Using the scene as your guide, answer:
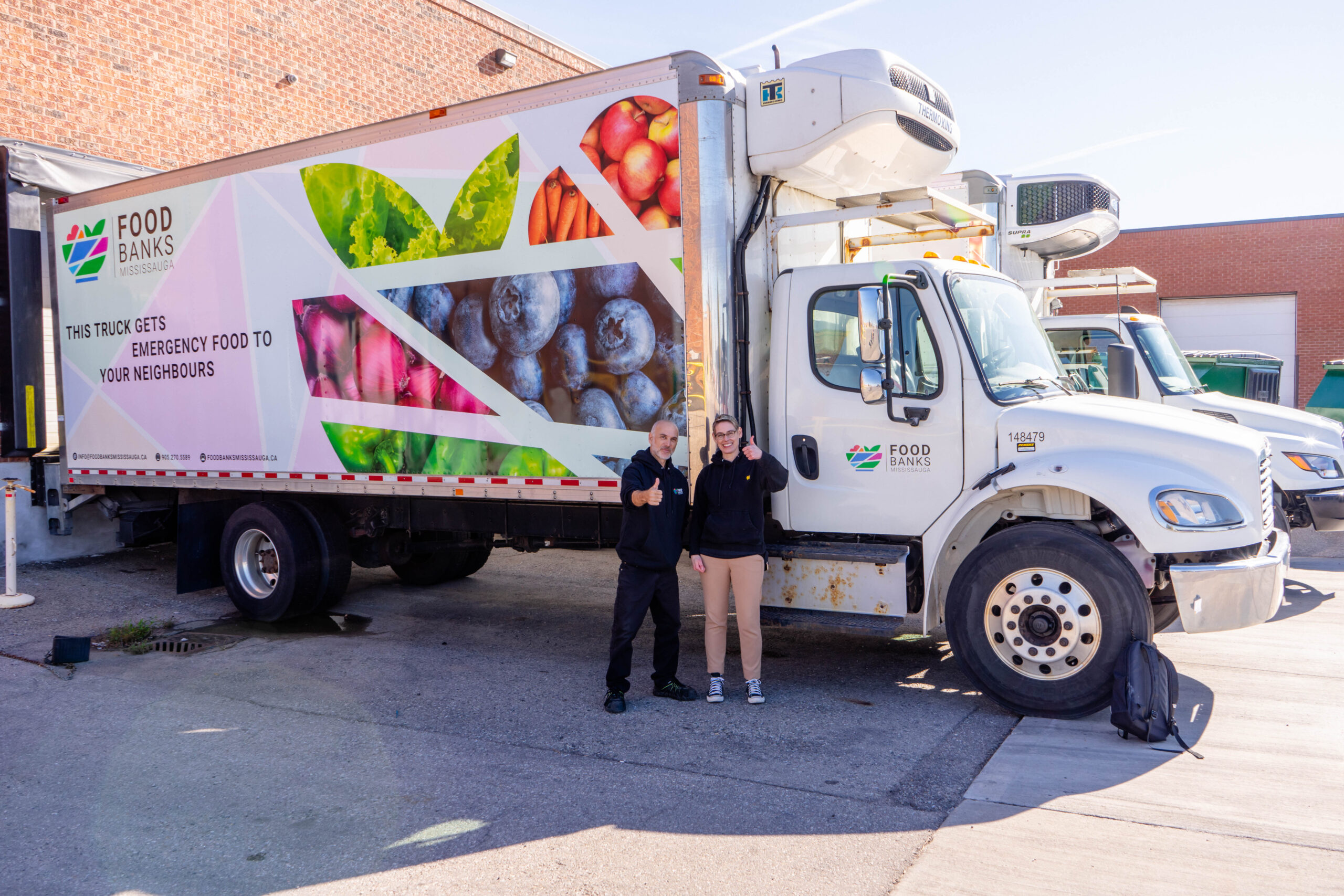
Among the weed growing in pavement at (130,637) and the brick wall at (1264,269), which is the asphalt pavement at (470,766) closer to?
the weed growing in pavement at (130,637)

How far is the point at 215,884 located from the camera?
4.02 metres

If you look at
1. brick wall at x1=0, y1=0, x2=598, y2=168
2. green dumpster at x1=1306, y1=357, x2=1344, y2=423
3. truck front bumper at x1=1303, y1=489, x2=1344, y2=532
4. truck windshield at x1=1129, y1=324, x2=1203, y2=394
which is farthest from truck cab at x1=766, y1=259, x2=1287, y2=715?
green dumpster at x1=1306, y1=357, x2=1344, y2=423

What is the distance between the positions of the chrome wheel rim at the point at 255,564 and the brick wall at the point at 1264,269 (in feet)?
77.7

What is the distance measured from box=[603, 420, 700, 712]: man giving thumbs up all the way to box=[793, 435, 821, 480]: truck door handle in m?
0.72

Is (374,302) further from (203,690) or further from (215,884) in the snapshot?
(215,884)

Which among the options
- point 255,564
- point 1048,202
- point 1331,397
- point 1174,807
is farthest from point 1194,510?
point 1331,397

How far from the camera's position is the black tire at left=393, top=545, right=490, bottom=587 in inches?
412

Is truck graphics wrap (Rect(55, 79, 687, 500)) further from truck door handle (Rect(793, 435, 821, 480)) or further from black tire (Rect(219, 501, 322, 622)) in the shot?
truck door handle (Rect(793, 435, 821, 480))

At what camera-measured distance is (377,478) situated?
→ 7.90 metres

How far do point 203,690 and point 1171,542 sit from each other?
5767 mm

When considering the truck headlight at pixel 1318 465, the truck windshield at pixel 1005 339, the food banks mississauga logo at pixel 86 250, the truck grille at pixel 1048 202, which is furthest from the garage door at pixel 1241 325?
the food banks mississauga logo at pixel 86 250

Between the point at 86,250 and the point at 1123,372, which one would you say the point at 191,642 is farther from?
the point at 1123,372

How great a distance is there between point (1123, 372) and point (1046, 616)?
244 centimetres

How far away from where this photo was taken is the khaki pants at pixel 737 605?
6191 millimetres
